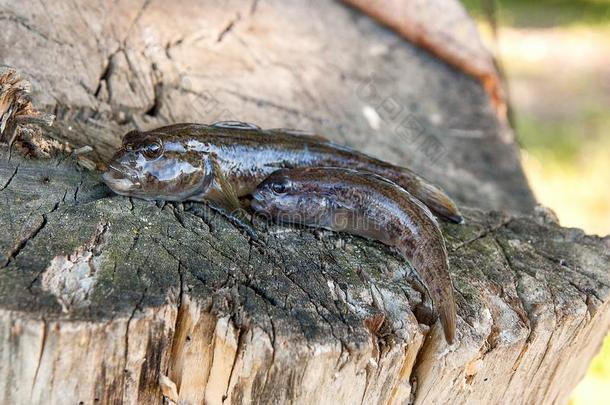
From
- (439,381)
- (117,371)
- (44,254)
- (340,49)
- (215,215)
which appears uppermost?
(340,49)

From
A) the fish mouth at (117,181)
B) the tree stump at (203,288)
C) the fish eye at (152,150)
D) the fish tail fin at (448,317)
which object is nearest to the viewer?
the tree stump at (203,288)

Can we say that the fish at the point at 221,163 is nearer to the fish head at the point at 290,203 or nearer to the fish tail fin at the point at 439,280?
the fish head at the point at 290,203

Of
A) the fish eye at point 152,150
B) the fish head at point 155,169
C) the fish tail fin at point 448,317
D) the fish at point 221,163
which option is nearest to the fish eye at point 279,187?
→ the fish at point 221,163

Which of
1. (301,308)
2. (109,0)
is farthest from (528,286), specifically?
(109,0)

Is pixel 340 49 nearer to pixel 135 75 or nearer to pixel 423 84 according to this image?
pixel 423 84

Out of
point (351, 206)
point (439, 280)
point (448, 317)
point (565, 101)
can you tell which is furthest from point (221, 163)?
point (565, 101)

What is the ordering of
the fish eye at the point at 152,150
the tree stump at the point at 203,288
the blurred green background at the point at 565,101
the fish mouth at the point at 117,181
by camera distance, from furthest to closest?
the blurred green background at the point at 565,101 < the fish eye at the point at 152,150 < the fish mouth at the point at 117,181 < the tree stump at the point at 203,288
